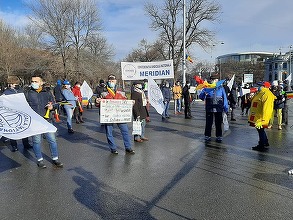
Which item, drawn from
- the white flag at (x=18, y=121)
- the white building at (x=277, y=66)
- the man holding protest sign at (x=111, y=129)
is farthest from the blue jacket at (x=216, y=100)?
the white building at (x=277, y=66)

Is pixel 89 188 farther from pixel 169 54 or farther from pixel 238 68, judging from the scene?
pixel 238 68

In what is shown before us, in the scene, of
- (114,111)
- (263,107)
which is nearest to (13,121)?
(114,111)

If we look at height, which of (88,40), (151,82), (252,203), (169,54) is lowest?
(252,203)

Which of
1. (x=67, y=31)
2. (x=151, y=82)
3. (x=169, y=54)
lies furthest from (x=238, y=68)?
(x=151, y=82)

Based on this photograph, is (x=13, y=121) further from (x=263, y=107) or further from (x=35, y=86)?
(x=263, y=107)

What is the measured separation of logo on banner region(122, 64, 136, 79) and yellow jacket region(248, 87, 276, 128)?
23.5ft

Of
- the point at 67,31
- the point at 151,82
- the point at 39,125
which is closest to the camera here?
the point at 39,125

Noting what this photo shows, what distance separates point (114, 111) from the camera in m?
6.80

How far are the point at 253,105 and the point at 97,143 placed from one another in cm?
422

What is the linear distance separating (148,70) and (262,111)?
290 inches

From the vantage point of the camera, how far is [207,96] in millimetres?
8055

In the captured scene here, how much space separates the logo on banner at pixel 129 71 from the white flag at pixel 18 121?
26.0ft

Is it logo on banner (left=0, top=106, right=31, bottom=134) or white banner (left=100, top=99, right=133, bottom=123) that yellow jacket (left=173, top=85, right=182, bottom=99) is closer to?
white banner (left=100, top=99, right=133, bottom=123)

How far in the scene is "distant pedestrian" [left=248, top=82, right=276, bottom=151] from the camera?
6.76 metres
